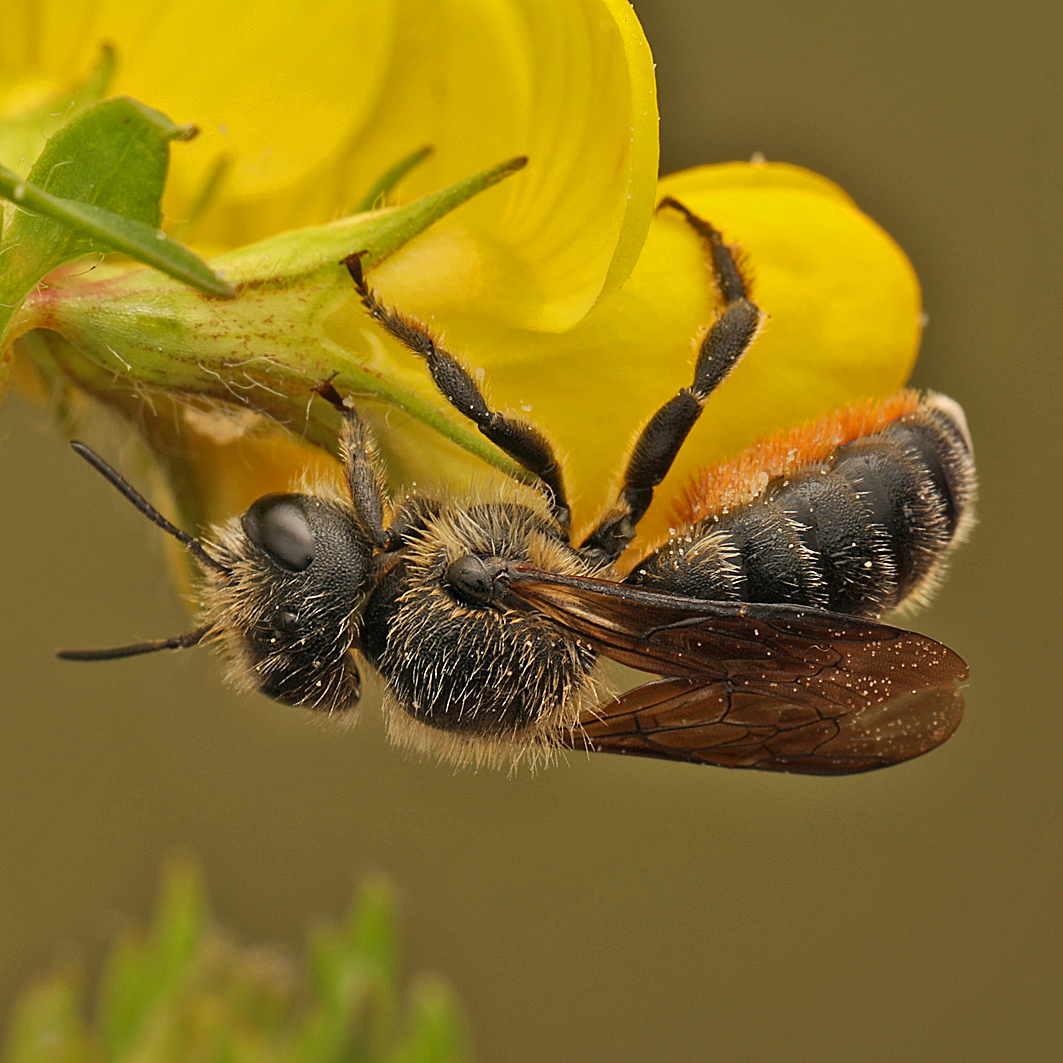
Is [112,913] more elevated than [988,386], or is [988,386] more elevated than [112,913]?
[988,386]

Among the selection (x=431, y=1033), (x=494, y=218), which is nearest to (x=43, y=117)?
(x=494, y=218)

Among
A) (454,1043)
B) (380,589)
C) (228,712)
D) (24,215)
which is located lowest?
(228,712)

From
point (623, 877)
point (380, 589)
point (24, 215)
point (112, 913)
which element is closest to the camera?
point (24, 215)

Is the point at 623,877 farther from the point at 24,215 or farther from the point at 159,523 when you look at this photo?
the point at 24,215

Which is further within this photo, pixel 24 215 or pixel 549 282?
pixel 549 282

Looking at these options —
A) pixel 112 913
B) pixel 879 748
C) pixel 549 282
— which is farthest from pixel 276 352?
pixel 112 913

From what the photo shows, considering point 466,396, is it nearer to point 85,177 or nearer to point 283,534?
point 283,534
